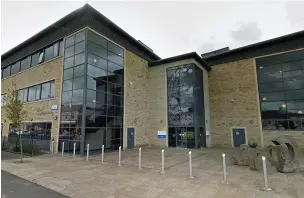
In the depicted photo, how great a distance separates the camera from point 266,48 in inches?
788

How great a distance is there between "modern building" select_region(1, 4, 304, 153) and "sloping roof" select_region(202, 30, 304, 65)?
9 cm

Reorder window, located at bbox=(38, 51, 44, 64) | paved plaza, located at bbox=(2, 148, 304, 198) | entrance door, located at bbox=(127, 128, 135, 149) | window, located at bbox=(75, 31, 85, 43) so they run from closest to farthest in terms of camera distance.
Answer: paved plaza, located at bbox=(2, 148, 304, 198) < window, located at bbox=(75, 31, 85, 43) < entrance door, located at bbox=(127, 128, 135, 149) < window, located at bbox=(38, 51, 44, 64)

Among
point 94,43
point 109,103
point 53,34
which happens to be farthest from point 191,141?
point 53,34

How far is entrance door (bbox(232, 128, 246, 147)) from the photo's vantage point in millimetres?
20364

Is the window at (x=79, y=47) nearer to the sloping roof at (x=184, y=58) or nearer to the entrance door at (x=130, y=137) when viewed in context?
the entrance door at (x=130, y=137)

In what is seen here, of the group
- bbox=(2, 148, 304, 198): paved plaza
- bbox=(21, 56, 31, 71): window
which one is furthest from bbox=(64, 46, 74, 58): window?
bbox=(2, 148, 304, 198): paved plaza

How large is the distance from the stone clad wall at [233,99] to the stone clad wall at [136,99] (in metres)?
8.33

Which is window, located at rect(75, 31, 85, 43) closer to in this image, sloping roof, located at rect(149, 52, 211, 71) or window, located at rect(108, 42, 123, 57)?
window, located at rect(108, 42, 123, 57)

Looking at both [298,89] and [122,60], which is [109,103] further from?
[298,89]

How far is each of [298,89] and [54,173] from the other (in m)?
21.5

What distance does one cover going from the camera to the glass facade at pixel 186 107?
63.9ft

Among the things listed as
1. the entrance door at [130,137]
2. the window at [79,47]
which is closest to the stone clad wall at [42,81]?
the window at [79,47]

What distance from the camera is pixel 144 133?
21.2 m

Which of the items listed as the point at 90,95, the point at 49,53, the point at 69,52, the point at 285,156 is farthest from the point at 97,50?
the point at 285,156
